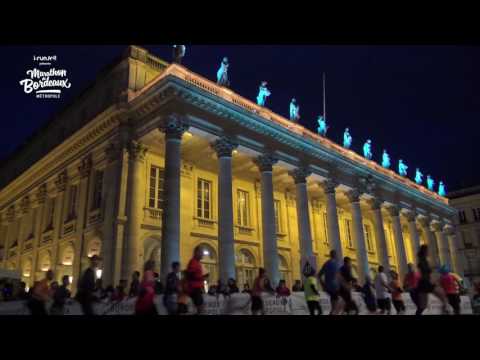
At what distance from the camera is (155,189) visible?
2139 cm

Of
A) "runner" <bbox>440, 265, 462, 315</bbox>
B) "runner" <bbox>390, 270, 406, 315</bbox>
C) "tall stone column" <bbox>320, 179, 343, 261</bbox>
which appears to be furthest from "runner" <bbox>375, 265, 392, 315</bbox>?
"tall stone column" <bbox>320, 179, 343, 261</bbox>

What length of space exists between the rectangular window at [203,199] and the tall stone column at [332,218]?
7.35m

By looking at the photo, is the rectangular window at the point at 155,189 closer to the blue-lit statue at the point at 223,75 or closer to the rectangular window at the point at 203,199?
the rectangular window at the point at 203,199

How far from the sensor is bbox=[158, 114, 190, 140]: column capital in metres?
17.9

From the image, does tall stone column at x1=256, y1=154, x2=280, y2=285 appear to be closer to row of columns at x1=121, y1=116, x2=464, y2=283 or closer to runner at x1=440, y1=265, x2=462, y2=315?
row of columns at x1=121, y1=116, x2=464, y2=283

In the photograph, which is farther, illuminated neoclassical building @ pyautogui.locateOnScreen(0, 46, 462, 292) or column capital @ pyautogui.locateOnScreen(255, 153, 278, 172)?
column capital @ pyautogui.locateOnScreen(255, 153, 278, 172)

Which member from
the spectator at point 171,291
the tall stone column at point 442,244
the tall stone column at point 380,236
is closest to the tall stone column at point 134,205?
the spectator at point 171,291

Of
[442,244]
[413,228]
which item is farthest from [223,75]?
[442,244]

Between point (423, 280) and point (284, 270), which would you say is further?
point (284, 270)

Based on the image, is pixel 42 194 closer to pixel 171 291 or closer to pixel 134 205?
pixel 134 205

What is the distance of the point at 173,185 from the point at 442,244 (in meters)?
31.1

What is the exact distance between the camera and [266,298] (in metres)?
15.2

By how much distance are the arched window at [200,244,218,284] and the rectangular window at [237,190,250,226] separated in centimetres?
289
